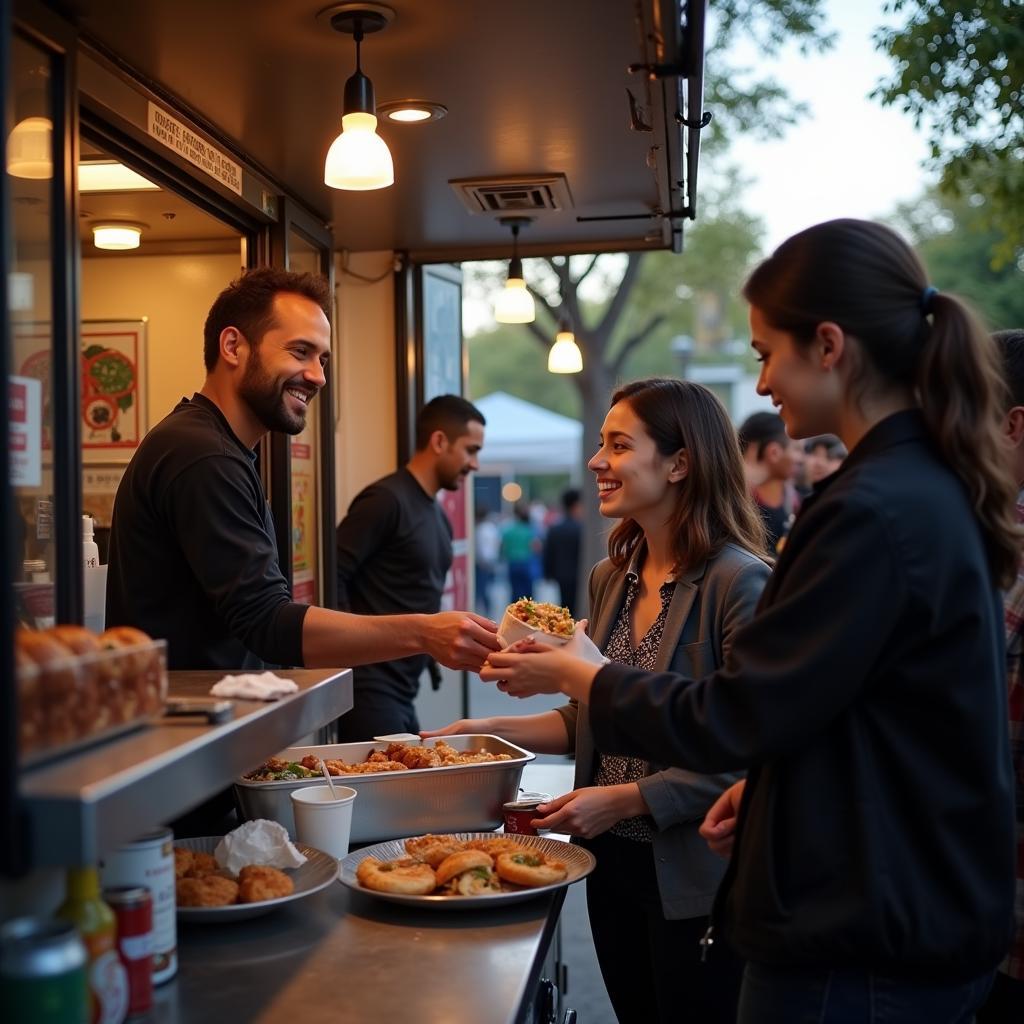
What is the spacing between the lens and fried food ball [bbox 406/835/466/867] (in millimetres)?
2682

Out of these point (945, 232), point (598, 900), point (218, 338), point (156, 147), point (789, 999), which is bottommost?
point (598, 900)

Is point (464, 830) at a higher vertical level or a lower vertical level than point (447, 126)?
lower

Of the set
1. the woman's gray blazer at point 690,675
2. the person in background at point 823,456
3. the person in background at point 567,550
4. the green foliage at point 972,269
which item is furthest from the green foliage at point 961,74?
the green foliage at point 972,269

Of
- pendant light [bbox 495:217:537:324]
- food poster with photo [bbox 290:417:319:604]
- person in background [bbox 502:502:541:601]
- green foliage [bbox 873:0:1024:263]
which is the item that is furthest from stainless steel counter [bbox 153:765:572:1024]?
person in background [bbox 502:502:541:601]

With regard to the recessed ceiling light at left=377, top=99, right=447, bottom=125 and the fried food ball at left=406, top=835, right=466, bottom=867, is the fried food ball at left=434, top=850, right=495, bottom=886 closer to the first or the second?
the fried food ball at left=406, top=835, right=466, bottom=867

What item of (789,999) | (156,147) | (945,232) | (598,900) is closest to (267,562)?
(598,900)

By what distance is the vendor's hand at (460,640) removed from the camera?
3053mm

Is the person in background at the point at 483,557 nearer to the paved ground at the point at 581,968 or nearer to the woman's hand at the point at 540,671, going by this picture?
the paved ground at the point at 581,968

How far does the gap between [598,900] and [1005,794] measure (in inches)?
54.0

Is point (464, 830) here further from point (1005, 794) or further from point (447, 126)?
point (447, 126)

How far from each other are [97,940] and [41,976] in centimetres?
27

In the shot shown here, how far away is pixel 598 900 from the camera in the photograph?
9.88ft

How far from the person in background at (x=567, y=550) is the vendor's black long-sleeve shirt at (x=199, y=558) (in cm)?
1109

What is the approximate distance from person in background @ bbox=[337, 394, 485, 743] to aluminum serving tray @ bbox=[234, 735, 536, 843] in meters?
2.43
